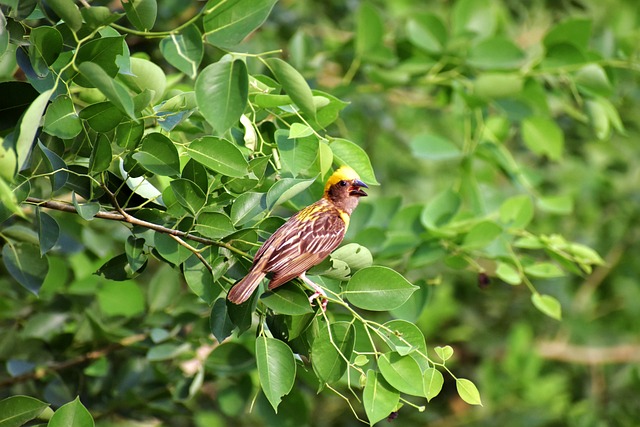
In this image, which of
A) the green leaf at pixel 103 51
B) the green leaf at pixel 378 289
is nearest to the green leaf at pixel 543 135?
the green leaf at pixel 378 289

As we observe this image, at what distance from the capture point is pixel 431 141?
12.7ft

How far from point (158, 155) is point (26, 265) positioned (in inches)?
29.5

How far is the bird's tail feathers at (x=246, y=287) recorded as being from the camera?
203 centimetres

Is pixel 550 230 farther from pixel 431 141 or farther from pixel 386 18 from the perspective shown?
pixel 431 141

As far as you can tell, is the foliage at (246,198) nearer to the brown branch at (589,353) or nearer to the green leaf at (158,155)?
the green leaf at (158,155)

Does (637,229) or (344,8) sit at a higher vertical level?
(344,8)

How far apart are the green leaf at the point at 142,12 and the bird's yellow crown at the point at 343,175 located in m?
0.68

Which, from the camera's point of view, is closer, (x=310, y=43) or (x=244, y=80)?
(x=244, y=80)

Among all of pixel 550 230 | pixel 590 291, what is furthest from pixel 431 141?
pixel 590 291

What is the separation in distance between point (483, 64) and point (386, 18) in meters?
1.77

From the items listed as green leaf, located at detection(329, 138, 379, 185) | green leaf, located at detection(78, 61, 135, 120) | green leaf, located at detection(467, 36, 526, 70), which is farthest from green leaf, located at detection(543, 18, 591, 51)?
green leaf, located at detection(78, 61, 135, 120)

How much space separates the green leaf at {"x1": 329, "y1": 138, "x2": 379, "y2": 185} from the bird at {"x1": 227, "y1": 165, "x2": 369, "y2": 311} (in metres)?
0.05

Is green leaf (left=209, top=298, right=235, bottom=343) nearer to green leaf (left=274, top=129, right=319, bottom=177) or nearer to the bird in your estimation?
the bird

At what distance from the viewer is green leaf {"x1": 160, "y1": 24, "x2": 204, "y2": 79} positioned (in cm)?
199
